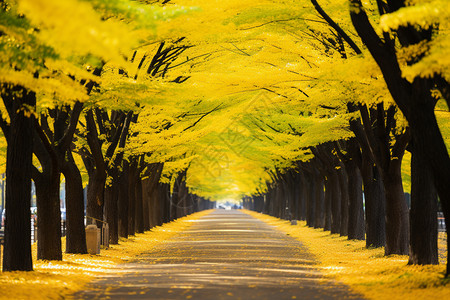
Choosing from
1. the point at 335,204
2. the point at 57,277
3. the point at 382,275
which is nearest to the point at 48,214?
the point at 57,277

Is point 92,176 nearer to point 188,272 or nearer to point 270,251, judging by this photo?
point 270,251

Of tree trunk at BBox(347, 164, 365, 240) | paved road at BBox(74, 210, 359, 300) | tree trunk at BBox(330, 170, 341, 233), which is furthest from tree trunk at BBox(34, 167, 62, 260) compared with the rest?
tree trunk at BBox(330, 170, 341, 233)

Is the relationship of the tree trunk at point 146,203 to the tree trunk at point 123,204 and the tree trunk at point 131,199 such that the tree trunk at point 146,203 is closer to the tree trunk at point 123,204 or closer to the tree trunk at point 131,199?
the tree trunk at point 131,199

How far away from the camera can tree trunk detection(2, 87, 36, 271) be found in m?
16.9

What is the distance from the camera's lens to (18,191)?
17078mm

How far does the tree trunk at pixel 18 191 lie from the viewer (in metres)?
Answer: 16.9

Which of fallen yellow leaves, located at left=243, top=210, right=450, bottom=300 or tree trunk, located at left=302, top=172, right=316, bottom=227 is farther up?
tree trunk, located at left=302, top=172, right=316, bottom=227

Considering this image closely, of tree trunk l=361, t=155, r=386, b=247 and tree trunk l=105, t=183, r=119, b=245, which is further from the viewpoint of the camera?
tree trunk l=105, t=183, r=119, b=245

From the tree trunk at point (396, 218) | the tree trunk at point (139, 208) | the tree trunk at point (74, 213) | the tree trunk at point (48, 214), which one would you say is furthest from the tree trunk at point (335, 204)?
the tree trunk at point (48, 214)

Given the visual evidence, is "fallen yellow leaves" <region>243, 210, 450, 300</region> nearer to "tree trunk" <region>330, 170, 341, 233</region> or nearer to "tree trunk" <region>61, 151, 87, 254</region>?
"tree trunk" <region>61, 151, 87, 254</region>

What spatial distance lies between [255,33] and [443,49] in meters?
11.8

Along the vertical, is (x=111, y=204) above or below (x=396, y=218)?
above

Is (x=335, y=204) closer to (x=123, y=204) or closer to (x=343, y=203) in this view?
(x=343, y=203)

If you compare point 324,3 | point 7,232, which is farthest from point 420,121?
point 7,232
